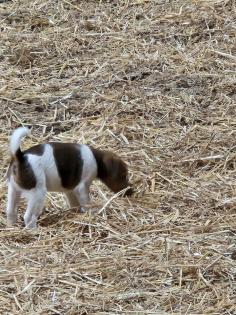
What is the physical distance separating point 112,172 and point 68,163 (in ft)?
1.19

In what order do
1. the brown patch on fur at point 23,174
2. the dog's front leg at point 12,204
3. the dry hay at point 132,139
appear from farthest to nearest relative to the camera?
the dog's front leg at point 12,204 < the brown patch on fur at point 23,174 < the dry hay at point 132,139

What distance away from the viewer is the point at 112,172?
6484 millimetres

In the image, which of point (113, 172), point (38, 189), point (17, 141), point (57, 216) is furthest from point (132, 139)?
point (17, 141)

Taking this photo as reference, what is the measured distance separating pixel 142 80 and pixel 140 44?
743mm

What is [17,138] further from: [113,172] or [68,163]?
[113,172]

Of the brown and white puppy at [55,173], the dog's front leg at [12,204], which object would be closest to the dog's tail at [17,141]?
the brown and white puppy at [55,173]

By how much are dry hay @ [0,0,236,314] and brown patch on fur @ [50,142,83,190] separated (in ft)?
0.61

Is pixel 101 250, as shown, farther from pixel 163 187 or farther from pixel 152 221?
pixel 163 187

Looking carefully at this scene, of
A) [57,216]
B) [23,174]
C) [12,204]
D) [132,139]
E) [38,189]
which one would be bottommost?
[132,139]

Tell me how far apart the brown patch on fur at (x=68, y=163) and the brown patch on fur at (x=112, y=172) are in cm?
20

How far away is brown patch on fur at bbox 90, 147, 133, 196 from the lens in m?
6.46

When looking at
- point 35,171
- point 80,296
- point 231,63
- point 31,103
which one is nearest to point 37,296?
point 80,296

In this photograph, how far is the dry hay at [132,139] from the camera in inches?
208

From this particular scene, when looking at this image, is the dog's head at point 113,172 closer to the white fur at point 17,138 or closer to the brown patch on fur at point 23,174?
the brown patch on fur at point 23,174
